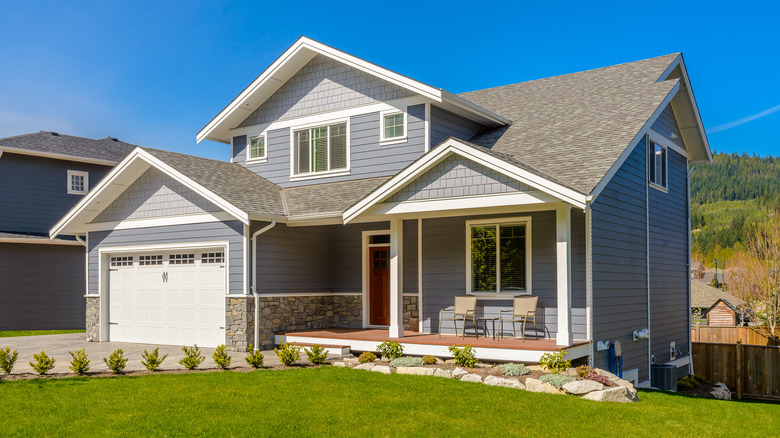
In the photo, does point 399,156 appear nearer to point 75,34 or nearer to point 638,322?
point 638,322

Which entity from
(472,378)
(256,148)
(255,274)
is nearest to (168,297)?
(255,274)

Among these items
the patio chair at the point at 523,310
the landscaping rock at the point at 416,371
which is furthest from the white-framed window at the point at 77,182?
the patio chair at the point at 523,310

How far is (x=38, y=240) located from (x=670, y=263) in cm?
1956

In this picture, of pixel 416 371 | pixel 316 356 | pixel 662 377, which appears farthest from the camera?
pixel 662 377

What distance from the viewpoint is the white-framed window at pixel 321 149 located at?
16078mm

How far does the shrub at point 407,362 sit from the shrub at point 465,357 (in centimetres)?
63

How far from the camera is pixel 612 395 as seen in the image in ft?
31.2

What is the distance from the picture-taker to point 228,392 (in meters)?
9.30

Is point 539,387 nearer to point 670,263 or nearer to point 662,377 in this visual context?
point 662,377

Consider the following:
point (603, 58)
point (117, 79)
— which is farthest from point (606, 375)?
point (603, 58)

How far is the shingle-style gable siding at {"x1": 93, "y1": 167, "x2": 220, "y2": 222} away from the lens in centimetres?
1501

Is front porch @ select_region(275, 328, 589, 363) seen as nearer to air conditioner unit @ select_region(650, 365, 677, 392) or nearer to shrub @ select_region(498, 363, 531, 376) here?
shrub @ select_region(498, 363, 531, 376)

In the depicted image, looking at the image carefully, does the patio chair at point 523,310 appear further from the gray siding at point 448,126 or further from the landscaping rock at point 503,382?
the gray siding at point 448,126

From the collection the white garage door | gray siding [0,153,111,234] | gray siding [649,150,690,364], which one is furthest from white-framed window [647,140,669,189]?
gray siding [0,153,111,234]
